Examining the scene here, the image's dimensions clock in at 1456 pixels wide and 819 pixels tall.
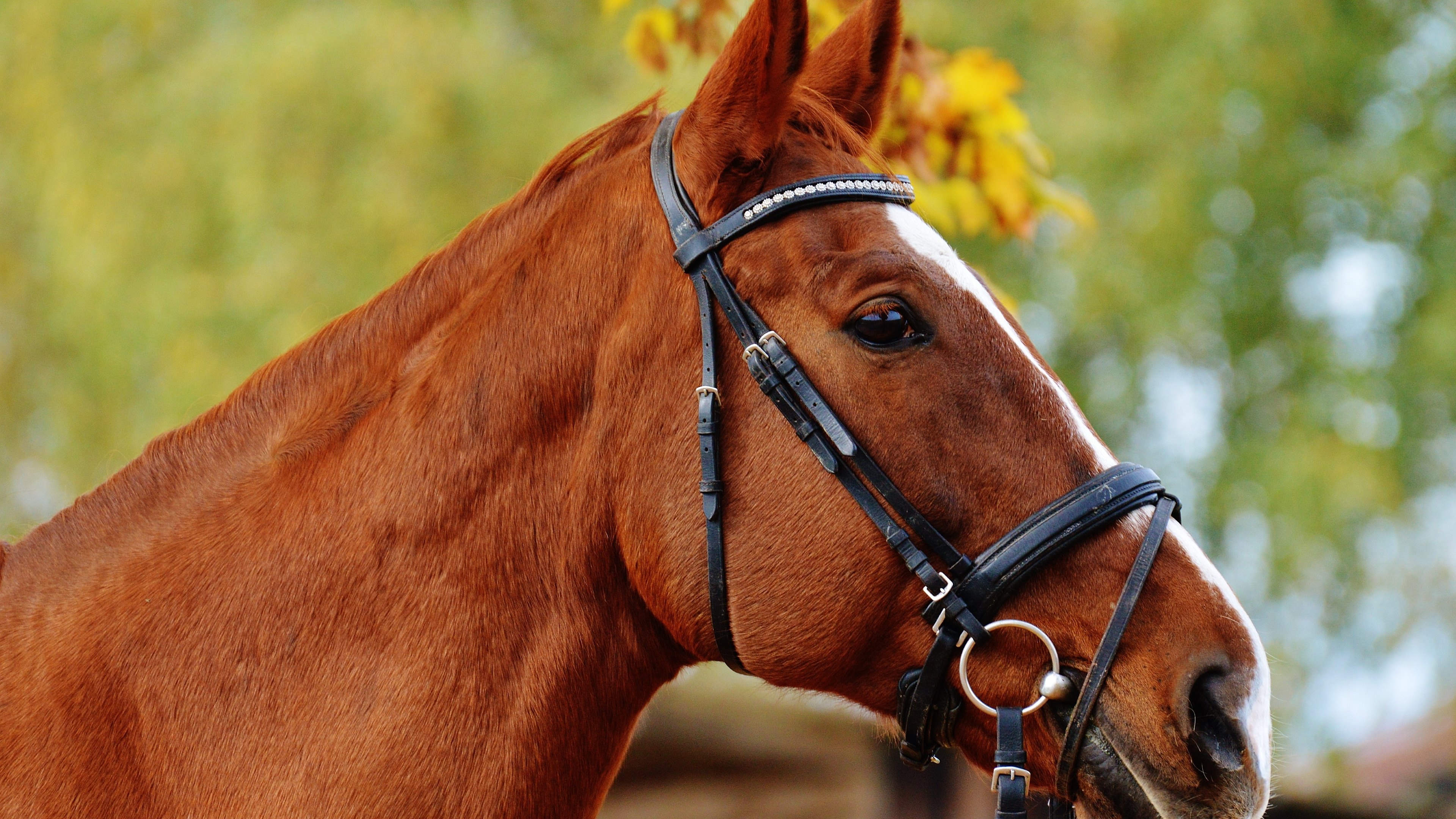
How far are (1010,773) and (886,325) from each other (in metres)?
0.80

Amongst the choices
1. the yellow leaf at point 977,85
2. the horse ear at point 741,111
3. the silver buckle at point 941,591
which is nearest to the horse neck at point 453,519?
the horse ear at point 741,111

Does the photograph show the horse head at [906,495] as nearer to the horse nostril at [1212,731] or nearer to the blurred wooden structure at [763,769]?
the horse nostril at [1212,731]

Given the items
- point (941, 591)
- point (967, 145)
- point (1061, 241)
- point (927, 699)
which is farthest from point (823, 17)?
point (1061, 241)

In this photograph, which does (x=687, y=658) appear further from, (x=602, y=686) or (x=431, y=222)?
(x=431, y=222)

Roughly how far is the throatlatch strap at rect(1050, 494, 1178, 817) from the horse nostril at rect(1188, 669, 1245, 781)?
140 millimetres

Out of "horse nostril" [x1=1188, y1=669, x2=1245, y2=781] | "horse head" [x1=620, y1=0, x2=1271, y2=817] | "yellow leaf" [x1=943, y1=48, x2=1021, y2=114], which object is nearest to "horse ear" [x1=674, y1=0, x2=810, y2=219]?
"horse head" [x1=620, y1=0, x2=1271, y2=817]

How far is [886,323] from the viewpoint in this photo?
205cm

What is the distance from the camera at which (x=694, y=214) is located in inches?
86.1

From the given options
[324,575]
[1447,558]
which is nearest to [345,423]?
[324,575]

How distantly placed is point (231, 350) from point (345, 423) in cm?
662

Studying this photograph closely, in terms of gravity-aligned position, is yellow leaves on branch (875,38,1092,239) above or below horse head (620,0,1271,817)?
above

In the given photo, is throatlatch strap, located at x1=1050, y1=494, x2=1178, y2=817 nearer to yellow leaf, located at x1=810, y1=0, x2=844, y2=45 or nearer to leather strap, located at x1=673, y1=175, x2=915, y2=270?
leather strap, located at x1=673, y1=175, x2=915, y2=270

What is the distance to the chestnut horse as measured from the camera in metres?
1.98

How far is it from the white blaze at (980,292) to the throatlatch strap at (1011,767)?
0.47m
